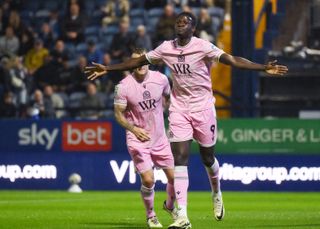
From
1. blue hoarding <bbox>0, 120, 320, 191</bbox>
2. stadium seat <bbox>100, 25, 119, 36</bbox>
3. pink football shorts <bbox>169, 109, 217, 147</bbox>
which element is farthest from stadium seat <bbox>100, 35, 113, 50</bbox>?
pink football shorts <bbox>169, 109, 217, 147</bbox>

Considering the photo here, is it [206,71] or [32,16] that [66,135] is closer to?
[32,16]

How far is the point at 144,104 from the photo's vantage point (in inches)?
573

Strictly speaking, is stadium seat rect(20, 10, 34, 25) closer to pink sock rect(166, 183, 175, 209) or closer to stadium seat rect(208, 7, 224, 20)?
stadium seat rect(208, 7, 224, 20)

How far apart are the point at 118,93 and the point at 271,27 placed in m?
14.5

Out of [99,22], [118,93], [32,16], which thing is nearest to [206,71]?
[118,93]

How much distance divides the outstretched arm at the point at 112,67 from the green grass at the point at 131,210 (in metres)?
2.12

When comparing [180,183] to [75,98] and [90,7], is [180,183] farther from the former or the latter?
[90,7]

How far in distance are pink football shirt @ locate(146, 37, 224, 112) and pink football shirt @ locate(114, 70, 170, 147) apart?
80 centimetres

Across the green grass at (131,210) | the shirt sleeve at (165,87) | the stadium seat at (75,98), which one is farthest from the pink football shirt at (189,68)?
the stadium seat at (75,98)

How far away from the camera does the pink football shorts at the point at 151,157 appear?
568 inches

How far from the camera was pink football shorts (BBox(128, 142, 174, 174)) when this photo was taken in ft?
47.3

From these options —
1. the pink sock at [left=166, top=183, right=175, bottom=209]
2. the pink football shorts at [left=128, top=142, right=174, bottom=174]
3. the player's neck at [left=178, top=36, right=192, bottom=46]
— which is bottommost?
the pink sock at [left=166, top=183, right=175, bottom=209]

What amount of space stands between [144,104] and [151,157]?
2.32 feet

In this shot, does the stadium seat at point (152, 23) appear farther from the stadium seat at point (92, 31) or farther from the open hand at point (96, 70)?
the open hand at point (96, 70)
